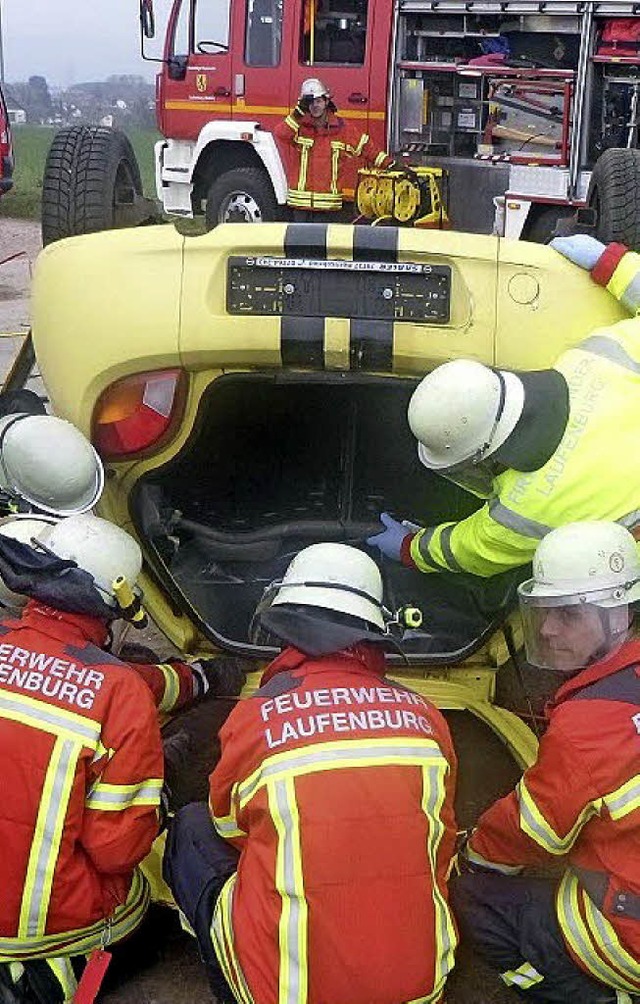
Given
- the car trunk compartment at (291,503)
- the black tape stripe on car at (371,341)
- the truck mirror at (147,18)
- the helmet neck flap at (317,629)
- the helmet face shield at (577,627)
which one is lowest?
the car trunk compartment at (291,503)

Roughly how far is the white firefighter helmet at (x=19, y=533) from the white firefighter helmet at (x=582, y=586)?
1.07m

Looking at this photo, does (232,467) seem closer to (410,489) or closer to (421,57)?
(410,489)

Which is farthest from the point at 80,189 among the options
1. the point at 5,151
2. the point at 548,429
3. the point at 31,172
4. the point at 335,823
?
the point at 31,172

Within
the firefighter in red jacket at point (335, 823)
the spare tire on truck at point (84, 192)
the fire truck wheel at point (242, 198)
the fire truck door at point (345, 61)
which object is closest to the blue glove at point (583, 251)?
the firefighter in red jacket at point (335, 823)

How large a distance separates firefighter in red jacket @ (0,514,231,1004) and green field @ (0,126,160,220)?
10083 millimetres

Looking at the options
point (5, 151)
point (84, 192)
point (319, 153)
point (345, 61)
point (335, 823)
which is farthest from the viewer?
point (5, 151)

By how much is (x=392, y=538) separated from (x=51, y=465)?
1008 millimetres

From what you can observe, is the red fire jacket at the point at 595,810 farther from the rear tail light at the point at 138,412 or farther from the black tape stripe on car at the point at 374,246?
the rear tail light at the point at 138,412

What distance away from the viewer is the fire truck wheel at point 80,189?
13.1ft

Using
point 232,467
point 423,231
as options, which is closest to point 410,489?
point 232,467

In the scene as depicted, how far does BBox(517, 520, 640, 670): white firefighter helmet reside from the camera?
2281 millimetres

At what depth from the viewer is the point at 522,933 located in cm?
241

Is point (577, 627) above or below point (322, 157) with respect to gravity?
below

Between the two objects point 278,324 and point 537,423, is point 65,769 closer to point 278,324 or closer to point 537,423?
point 278,324
